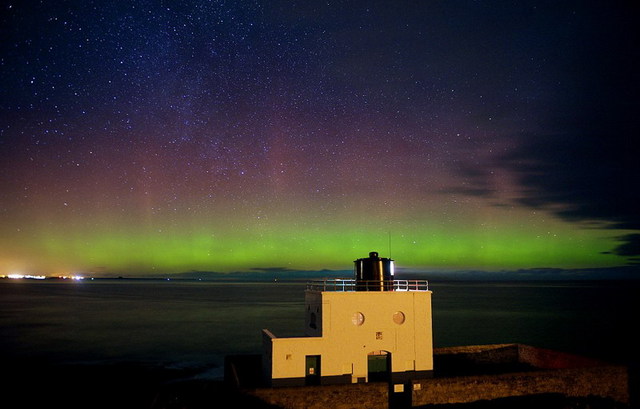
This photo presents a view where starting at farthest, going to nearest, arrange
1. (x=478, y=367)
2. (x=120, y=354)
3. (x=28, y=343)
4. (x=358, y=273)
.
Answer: (x=28, y=343), (x=120, y=354), (x=478, y=367), (x=358, y=273)

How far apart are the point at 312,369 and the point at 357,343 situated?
1.58 metres

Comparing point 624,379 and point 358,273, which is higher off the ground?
point 358,273

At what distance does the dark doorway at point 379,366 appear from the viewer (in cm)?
1428

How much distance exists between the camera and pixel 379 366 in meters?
14.6

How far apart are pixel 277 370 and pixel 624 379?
11363 mm

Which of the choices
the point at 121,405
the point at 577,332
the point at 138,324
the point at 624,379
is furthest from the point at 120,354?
the point at 577,332

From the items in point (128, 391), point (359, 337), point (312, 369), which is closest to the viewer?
point (312, 369)

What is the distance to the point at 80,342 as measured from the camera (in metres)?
35.9

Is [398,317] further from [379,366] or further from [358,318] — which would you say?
[379,366]

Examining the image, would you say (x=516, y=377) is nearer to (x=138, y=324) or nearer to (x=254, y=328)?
(x=254, y=328)

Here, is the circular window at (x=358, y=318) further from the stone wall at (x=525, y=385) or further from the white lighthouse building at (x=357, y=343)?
the stone wall at (x=525, y=385)

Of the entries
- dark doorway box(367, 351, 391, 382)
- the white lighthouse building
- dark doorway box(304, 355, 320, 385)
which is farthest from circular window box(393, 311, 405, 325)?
dark doorway box(304, 355, 320, 385)

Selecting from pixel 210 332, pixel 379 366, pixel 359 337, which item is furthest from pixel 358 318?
pixel 210 332

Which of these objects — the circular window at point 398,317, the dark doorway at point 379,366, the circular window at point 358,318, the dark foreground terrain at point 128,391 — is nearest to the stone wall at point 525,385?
the dark foreground terrain at point 128,391
